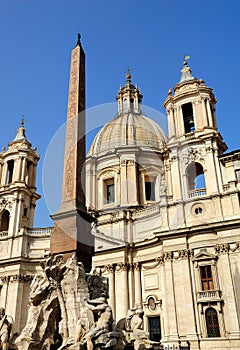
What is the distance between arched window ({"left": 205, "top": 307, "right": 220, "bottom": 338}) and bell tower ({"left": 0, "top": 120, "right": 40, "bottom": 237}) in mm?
17797

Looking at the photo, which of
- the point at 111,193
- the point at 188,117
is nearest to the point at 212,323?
the point at 188,117

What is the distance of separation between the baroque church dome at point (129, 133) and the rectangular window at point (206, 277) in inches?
635

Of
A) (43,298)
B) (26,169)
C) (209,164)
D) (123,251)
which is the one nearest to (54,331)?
(43,298)

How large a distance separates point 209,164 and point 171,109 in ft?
22.4

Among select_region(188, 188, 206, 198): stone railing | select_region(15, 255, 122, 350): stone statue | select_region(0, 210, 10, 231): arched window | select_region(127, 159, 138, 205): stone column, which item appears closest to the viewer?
select_region(15, 255, 122, 350): stone statue

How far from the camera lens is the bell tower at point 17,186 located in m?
32.3

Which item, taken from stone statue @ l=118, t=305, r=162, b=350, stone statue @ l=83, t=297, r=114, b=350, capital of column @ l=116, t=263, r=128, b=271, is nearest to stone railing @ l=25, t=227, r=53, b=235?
capital of column @ l=116, t=263, r=128, b=271

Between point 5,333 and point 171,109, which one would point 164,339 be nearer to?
point 5,333

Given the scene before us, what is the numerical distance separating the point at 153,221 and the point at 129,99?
2084cm

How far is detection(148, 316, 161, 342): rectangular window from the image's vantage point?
2433 centimetres

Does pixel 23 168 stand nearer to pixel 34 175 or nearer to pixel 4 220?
pixel 34 175

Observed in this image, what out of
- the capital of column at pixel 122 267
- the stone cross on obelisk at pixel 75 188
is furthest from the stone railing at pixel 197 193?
the stone cross on obelisk at pixel 75 188

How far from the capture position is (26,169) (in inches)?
1364

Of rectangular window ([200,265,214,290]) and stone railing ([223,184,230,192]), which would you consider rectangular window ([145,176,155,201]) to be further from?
rectangular window ([200,265,214,290])
